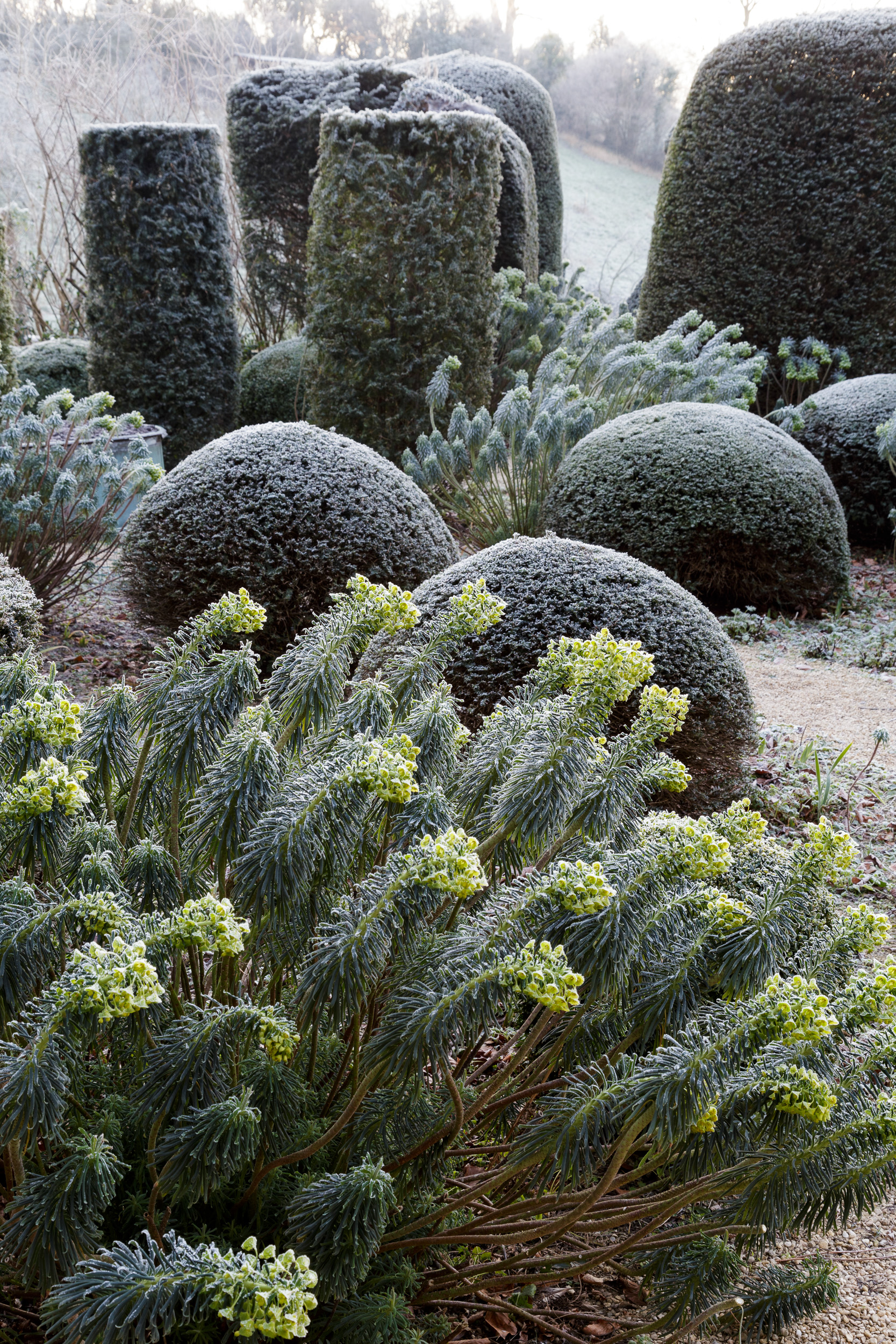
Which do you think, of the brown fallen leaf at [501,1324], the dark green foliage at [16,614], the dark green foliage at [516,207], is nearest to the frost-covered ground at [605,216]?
the dark green foliage at [516,207]

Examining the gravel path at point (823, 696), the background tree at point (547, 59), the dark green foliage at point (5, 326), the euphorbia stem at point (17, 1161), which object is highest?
the background tree at point (547, 59)

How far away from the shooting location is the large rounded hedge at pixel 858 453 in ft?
28.3

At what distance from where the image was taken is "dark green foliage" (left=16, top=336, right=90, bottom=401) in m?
9.25

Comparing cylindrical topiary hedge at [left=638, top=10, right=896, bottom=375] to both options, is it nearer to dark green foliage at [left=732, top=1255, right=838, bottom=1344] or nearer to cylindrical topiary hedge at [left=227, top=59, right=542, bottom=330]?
cylindrical topiary hedge at [left=227, top=59, right=542, bottom=330]

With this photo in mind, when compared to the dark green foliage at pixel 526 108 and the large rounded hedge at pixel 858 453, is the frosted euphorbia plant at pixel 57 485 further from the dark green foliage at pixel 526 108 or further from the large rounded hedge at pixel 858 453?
the dark green foliage at pixel 526 108

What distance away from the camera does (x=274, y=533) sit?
4762mm

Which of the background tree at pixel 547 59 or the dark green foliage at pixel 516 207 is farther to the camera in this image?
the background tree at pixel 547 59

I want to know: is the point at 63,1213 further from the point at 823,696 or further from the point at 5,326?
the point at 5,326

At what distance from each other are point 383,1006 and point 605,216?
91.1 ft

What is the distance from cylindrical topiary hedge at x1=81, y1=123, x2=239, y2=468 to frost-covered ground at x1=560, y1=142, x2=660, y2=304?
15.4m

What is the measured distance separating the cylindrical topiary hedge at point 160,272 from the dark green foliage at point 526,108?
4.10 metres

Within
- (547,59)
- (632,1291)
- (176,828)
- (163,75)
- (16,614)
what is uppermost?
(547,59)

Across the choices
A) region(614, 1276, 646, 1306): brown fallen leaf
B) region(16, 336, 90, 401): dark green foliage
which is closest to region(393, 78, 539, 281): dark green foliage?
region(16, 336, 90, 401): dark green foliage

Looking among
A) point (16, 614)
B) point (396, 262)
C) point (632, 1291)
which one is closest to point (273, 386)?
point (396, 262)
